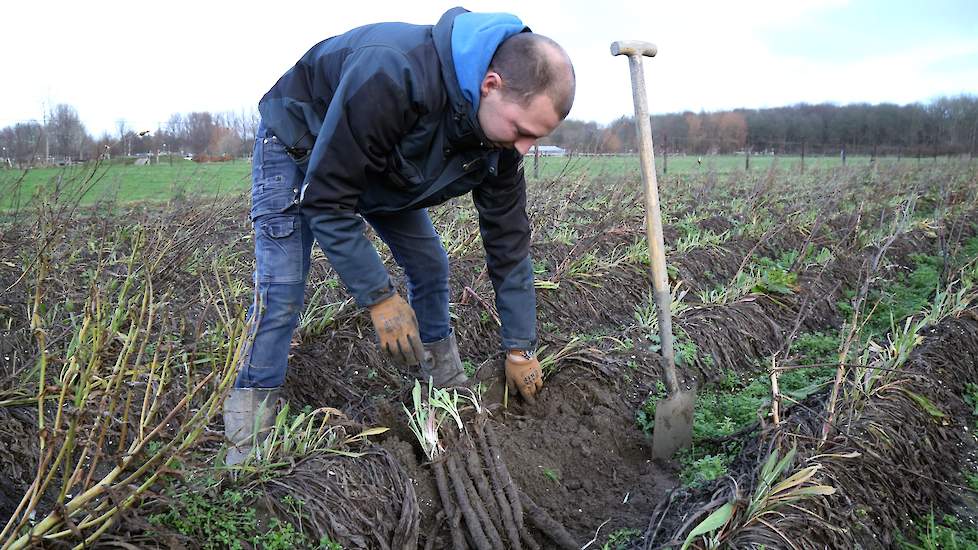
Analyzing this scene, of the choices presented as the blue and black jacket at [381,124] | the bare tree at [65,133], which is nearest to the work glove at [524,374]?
the blue and black jacket at [381,124]

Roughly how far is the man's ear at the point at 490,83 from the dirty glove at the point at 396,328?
73 cm

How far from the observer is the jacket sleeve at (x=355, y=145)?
1958 mm

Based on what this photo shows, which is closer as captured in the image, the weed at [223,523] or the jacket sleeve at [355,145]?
the weed at [223,523]

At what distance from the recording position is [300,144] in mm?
2260

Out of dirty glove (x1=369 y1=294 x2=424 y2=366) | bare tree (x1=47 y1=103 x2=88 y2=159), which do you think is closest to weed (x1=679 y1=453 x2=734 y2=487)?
dirty glove (x1=369 y1=294 x2=424 y2=366)

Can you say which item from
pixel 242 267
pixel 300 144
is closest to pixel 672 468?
pixel 300 144

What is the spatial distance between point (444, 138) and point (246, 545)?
136 cm

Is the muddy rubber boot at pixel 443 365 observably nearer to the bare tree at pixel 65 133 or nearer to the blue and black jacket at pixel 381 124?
the blue and black jacket at pixel 381 124

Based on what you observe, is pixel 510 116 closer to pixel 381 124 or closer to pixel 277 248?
pixel 381 124

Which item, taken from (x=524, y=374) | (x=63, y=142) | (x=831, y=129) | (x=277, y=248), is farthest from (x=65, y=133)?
(x=831, y=129)

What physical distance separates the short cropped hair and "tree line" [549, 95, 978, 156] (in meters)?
22.8

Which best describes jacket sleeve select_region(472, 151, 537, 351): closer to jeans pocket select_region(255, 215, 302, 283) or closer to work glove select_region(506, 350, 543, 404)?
work glove select_region(506, 350, 543, 404)

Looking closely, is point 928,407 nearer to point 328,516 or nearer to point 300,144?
point 328,516

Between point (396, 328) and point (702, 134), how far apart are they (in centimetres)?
2912
